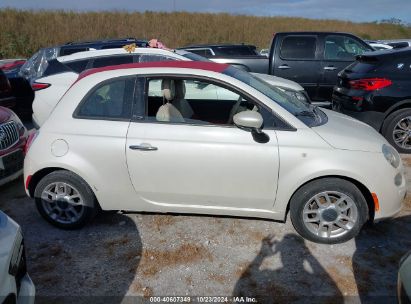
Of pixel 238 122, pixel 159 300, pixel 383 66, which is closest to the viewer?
pixel 159 300

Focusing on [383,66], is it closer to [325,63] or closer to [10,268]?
[325,63]

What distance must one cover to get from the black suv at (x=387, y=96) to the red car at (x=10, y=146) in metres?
4.87

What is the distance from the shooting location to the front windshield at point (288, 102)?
347cm

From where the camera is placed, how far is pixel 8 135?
4.59 m

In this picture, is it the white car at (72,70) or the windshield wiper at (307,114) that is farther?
the white car at (72,70)

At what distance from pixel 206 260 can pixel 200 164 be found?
2.85ft

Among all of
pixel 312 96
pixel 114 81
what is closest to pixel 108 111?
pixel 114 81

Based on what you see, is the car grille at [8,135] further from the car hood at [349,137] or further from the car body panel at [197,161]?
the car hood at [349,137]

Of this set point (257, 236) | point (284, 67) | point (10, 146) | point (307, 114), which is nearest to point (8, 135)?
point (10, 146)

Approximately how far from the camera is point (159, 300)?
2.86 meters

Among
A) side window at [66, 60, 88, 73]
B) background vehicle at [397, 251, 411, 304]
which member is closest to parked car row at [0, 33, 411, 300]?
background vehicle at [397, 251, 411, 304]

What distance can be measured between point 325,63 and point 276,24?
29.2 m

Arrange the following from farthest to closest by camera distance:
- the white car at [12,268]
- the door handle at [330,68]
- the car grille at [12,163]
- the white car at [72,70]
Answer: the door handle at [330,68] < the white car at [72,70] < the car grille at [12,163] < the white car at [12,268]

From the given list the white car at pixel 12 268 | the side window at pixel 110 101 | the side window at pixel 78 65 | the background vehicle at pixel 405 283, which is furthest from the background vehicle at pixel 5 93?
the background vehicle at pixel 405 283
